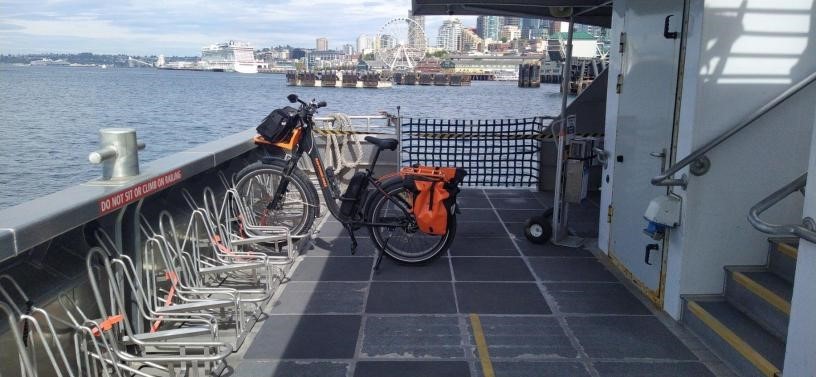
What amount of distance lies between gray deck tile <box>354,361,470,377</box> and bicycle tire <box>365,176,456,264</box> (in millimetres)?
1867

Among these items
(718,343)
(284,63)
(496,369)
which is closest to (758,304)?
(718,343)

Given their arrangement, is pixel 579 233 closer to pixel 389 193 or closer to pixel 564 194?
pixel 564 194

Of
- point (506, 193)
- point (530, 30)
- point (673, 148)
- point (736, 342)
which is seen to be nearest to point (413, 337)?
point (736, 342)

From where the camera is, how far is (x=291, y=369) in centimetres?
369

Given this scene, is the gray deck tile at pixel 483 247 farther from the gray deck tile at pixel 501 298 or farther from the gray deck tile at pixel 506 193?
the gray deck tile at pixel 506 193

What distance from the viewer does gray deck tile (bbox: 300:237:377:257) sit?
5.99 m

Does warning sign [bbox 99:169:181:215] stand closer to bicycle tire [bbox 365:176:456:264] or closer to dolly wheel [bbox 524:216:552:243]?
bicycle tire [bbox 365:176:456:264]

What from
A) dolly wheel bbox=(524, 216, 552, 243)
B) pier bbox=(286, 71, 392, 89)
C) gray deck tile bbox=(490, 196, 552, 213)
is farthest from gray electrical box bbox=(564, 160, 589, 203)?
pier bbox=(286, 71, 392, 89)

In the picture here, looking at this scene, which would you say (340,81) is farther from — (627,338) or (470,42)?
(627,338)

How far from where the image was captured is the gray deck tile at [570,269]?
5355mm

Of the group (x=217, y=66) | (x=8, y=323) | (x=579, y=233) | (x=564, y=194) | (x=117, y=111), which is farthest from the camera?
(x=217, y=66)

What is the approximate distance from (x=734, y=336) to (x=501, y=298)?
162 centimetres

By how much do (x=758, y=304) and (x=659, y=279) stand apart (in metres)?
0.80

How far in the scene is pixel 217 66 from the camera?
16125cm
